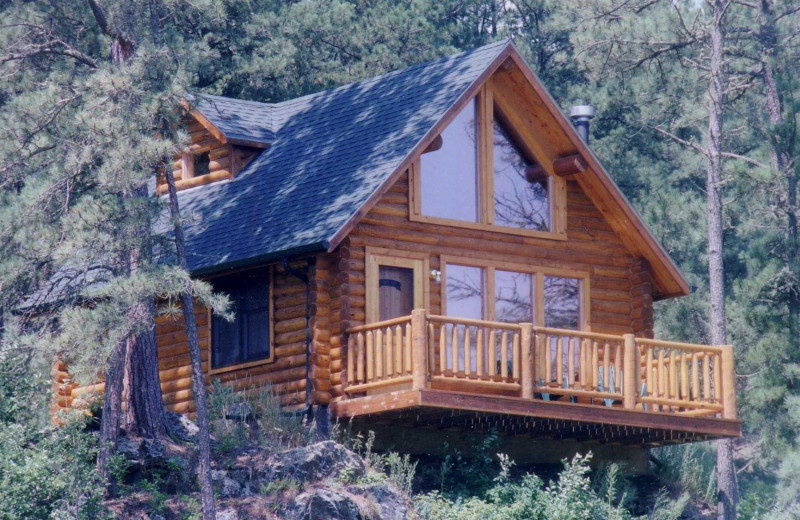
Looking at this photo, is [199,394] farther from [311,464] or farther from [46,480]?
[46,480]

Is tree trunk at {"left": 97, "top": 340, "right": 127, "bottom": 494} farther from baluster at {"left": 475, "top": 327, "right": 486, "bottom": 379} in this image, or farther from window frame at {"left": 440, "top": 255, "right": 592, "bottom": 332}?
window frame at {"left": 440, "top": 255, "right": 592, "bottom": 332}

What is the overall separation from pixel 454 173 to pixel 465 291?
1888 mm

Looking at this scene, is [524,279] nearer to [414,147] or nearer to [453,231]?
[453,231]

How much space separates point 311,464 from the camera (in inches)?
818

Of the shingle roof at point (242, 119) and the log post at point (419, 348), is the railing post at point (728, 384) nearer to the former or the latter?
the log post at point (419, 348)

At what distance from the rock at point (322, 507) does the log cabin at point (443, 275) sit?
1.52m

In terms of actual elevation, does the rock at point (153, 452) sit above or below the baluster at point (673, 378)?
below

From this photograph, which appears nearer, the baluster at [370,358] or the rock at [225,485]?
the rock at [225,485]

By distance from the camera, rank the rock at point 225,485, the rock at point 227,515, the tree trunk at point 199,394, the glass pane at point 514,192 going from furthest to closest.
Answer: the glass pane at point 514,192 → the rock at point 225,485 → the rock at point 227,515 → the tree trunk at point 199,394

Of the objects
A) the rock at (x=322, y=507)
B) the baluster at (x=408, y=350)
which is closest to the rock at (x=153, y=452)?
the rock at (x=322, y=507)

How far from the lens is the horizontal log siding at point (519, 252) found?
22.6 meters

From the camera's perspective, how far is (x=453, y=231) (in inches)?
941

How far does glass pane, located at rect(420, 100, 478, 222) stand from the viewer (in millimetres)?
23859

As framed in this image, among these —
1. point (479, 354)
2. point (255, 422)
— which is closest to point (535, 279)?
point (479, 354)
